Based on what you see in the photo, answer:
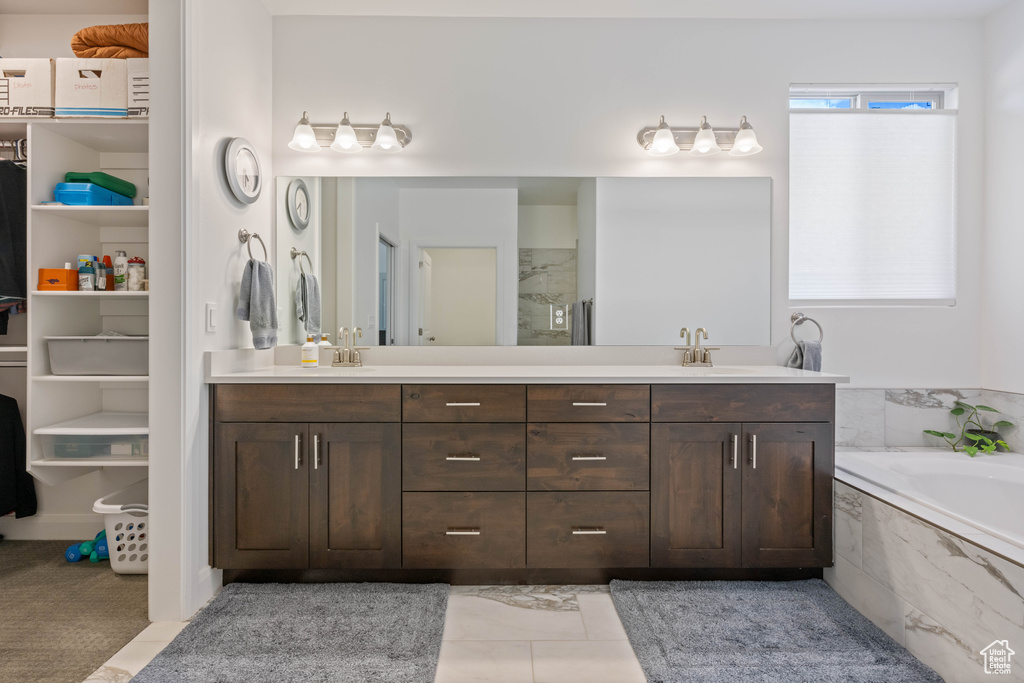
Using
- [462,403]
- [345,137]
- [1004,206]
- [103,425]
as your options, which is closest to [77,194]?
[103,425]

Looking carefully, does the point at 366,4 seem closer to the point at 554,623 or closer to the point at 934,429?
the point at 554,623

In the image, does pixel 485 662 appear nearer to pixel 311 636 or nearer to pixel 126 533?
pixel 311 636

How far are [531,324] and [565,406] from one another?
2.09 ft

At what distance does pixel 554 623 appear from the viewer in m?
1.82

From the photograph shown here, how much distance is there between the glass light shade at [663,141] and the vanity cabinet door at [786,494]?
134cm

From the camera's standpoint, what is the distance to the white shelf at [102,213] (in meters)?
2.09

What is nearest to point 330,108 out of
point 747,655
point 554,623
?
point 554,623

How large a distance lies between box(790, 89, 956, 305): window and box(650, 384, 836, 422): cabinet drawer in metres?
0.83

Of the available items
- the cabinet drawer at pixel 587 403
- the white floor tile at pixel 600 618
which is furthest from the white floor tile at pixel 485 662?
the cabinet drawer at pixel 587 403

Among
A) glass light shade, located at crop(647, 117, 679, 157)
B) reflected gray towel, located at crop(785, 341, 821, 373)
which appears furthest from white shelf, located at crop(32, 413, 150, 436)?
reflected gray towel, located at crop(785, 341, 821, 373)

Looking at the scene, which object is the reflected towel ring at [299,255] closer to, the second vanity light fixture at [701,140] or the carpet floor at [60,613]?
the carpet floor at [60,613]

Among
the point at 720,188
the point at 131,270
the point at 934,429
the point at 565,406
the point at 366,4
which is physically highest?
the point at 366,4

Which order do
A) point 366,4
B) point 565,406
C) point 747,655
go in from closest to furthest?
point 747,655 → point 565,406 → point 366,4

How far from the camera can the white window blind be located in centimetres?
258
